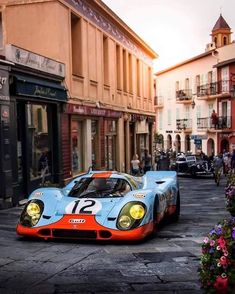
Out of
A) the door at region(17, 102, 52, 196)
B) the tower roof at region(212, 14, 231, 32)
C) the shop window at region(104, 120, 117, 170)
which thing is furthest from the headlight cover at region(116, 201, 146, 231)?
the tower roof at region(212, 14, 231, 32)

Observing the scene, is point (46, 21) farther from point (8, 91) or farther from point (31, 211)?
point (31, 211)

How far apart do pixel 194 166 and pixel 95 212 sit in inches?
910

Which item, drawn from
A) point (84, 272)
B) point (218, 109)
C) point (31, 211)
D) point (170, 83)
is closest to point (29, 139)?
point (31, 211)

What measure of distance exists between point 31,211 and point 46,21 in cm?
1124

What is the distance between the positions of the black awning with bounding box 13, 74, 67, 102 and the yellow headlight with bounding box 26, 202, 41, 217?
590cm

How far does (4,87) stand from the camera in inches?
516

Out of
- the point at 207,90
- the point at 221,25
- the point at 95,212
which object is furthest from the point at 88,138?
the point at 221,25

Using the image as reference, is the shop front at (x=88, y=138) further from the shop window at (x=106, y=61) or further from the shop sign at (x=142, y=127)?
the shop sign at (x=142, y=127)

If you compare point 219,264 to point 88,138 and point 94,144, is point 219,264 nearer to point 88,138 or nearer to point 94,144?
point 88,138

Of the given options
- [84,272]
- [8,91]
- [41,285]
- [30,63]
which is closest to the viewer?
[41,285]

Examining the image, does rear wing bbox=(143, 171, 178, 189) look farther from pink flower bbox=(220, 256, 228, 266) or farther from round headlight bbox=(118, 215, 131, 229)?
pink flower bbox=(220, 256, 228, 266)

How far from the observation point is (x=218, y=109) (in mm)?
48281

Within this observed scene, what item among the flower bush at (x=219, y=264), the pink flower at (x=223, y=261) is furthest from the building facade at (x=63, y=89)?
the pink flower at (x=223, y=261)

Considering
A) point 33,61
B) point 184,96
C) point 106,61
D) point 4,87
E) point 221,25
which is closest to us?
point 4,87
